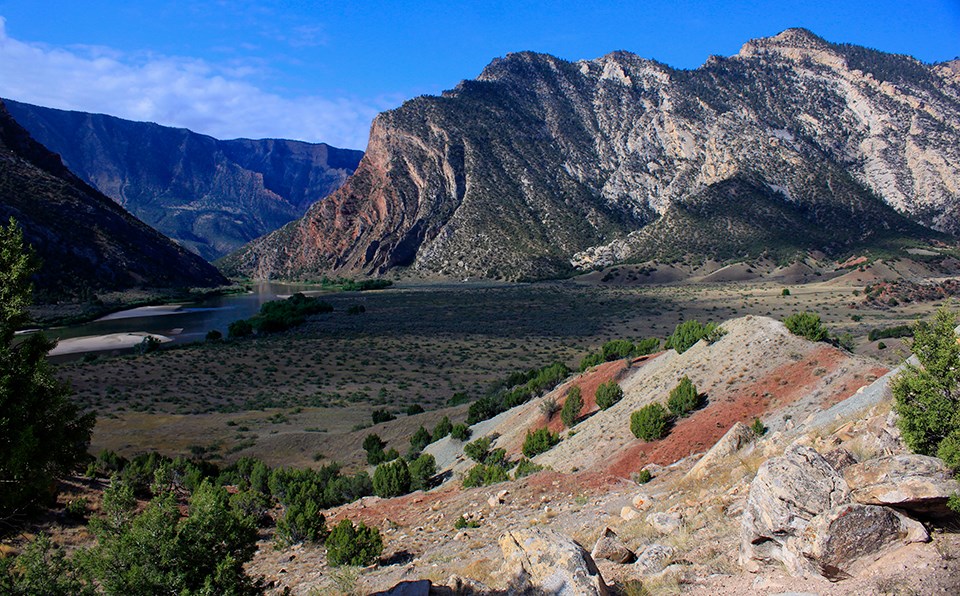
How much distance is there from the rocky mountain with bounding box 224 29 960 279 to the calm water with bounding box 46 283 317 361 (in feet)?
182

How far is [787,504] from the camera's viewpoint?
637 cm

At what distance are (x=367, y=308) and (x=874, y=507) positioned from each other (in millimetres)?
79451

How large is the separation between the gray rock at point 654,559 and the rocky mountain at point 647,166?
106059 mm

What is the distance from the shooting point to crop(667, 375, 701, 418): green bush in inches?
659


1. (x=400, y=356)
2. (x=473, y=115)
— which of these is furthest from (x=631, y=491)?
(x=473, y=115)

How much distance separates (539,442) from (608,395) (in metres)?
3.43

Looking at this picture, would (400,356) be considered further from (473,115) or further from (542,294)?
(473,115)

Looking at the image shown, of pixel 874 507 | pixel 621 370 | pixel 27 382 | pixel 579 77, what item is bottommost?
pixel 621 370

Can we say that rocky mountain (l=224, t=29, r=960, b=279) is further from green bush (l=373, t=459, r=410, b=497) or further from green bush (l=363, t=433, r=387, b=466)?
green bush (l=373, t=459, r=410, b=497)

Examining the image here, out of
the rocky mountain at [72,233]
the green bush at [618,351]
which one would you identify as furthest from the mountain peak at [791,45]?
the rocky mountain at [72,233]

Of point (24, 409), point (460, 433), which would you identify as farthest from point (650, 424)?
point (24, 409)

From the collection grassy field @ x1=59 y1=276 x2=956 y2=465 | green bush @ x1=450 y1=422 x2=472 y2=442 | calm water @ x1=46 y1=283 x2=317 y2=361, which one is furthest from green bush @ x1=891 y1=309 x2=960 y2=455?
calm water @ x1=46 y1=283 x2=317 y2=361

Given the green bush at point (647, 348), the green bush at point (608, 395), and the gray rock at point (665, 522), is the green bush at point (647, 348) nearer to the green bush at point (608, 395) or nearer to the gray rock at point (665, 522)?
the green bush at point (608, 395)

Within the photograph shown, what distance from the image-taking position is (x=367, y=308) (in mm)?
82562
